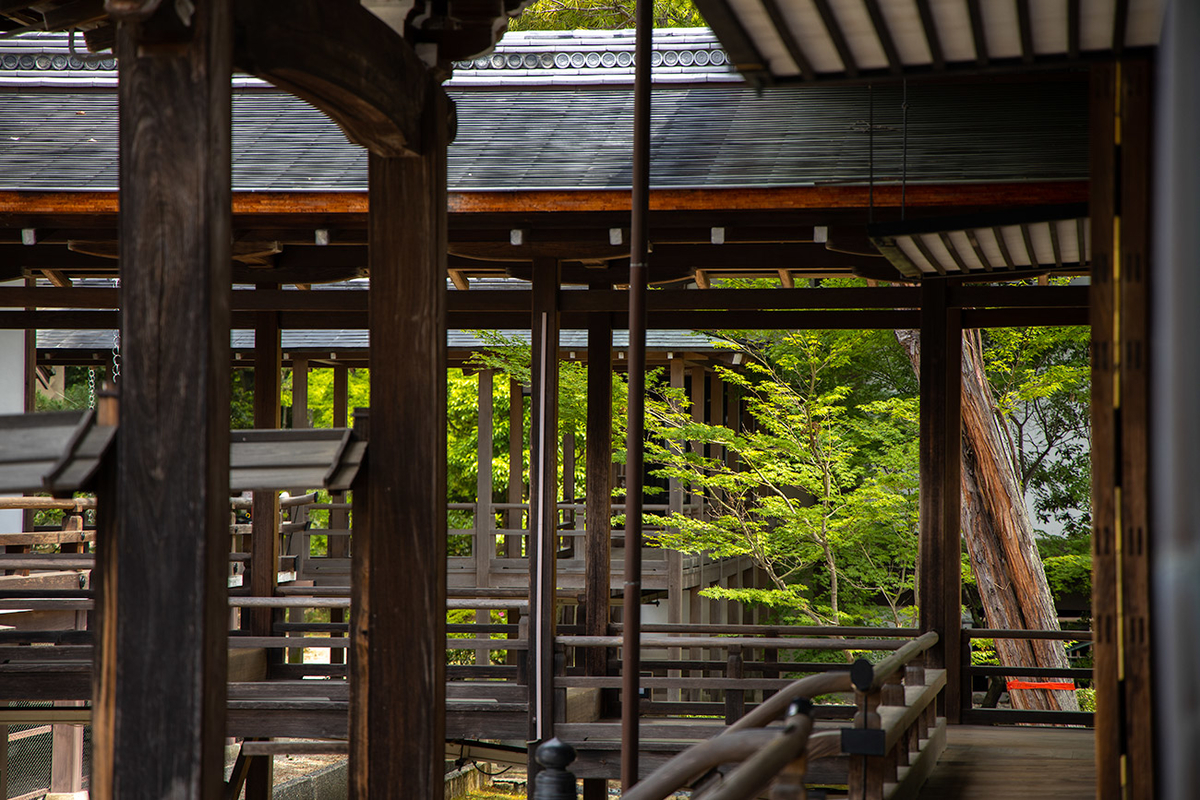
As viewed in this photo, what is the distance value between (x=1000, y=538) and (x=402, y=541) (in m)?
11.7

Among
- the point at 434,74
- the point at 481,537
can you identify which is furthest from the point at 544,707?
the point at 481,537

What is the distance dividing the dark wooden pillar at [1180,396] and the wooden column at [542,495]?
7.16m

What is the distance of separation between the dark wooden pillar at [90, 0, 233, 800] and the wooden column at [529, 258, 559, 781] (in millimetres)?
5191

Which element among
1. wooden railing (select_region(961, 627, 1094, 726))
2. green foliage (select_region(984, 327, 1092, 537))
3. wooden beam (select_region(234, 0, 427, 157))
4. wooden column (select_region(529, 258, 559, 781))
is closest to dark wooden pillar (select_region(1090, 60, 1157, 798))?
wooden beam (select_region(234, 0, 427, 157))

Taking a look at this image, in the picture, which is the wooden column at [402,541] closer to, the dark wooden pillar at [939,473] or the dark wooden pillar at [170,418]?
the dark wooden pillar at [170,418]

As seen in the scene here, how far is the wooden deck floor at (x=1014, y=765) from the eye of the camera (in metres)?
6.14

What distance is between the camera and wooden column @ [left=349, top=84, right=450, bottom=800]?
11.1ft

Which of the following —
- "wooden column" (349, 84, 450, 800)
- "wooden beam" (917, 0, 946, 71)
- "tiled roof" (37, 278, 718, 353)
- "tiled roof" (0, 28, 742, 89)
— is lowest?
"wooden column" (349, 84, 450, 800)

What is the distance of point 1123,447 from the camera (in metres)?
3.38

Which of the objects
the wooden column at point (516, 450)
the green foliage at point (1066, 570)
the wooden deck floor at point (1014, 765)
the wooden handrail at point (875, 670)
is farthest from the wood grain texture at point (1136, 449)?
the wooden column at point (516, 450)

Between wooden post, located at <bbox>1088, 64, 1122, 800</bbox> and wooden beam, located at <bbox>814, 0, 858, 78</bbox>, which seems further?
wooden beam, located at <bbox>814, 0, 858, 78</bbox>

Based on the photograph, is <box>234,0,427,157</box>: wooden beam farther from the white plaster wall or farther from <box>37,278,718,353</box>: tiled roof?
the white plaster wall

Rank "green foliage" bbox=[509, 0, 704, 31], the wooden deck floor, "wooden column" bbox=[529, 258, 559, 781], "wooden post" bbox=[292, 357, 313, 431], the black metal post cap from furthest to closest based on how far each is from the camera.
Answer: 1. "green foliage" bbox=[509, 0, 704, 31]
2. "wooden post" bbox=[292, 357, 313, 431]
3. "wooden column" bbox=[529, 258, 559, 781]
4. the wooden deck floor
5. the black metal post cap

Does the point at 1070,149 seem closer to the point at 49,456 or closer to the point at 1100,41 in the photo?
the point at 1100,41
